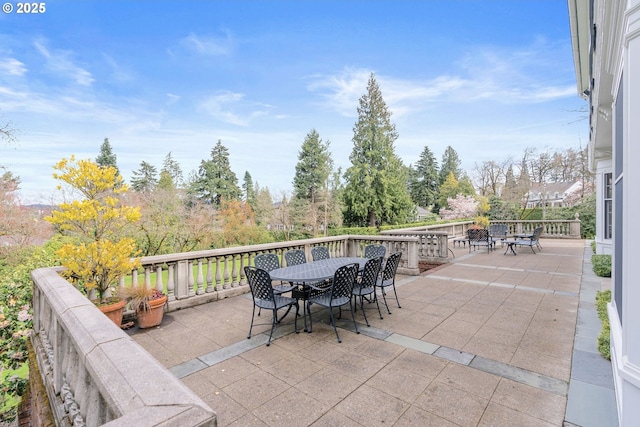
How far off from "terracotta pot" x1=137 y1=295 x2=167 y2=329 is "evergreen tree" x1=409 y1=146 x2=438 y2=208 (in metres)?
44.5

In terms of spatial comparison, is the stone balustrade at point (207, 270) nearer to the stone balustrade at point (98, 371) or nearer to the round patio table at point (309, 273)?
the stone balustrade at point (98, 371)

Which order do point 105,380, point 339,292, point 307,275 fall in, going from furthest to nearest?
point 307,275
point 339,292
point 105,380

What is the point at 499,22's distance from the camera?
869 cm

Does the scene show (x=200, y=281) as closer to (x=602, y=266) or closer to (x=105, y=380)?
(x=105, y=380)

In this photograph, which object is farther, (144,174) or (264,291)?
(144,174)

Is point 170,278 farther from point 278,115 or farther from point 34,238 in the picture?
point 278,115

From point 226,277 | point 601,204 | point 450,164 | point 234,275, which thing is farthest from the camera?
point 450,164

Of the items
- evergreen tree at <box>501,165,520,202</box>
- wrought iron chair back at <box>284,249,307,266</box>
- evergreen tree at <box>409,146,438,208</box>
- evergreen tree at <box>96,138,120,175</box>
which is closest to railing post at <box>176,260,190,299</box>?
wrought iron chair back at <box>284,249,307,266</box>

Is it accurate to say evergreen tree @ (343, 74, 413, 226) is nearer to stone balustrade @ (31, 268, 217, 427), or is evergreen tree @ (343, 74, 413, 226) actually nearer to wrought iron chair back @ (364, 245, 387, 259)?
wrought iron chair back @ (364, 245, 387, 259)

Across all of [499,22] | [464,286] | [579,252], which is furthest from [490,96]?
[464,286]

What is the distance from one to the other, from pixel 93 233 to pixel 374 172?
80.2 feet

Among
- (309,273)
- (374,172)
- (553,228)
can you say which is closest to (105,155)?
(374,172)

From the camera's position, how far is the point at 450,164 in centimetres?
4709

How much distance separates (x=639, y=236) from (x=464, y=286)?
16.4 ft
